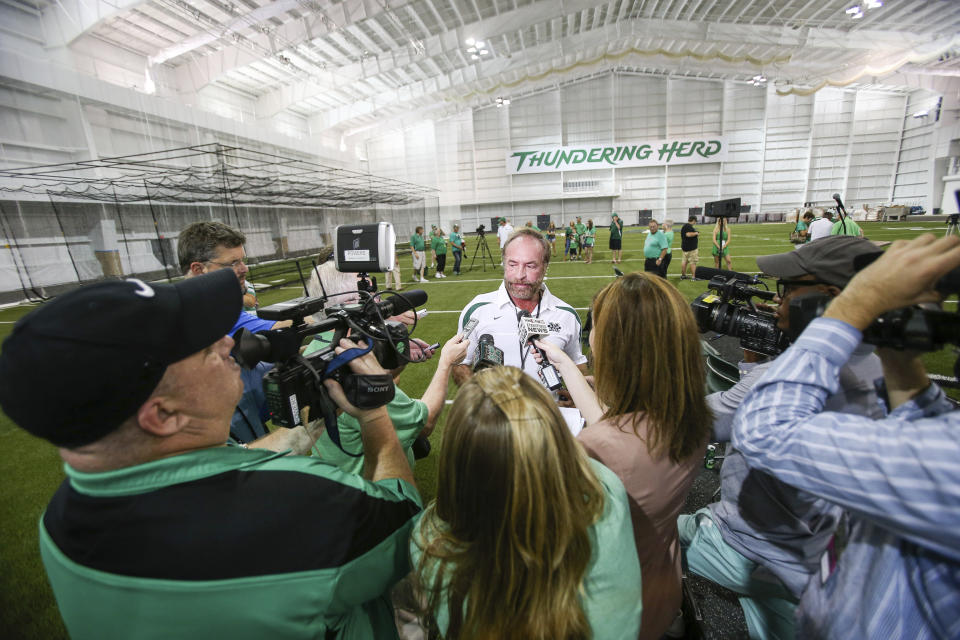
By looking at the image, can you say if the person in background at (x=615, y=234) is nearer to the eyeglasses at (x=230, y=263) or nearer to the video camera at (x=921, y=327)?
the eyeglasses at (x=230, y=263)

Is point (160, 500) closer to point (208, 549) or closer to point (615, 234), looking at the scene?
point (208, 549)

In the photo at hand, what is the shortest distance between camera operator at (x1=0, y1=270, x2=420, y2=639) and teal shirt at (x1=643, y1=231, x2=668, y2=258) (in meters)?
10.1

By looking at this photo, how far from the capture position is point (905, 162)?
94.4 feet

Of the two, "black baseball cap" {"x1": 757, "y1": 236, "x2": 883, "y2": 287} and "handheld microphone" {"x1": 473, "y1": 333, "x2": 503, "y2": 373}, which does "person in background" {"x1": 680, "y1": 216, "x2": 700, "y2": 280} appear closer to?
"black baseball cap" {"x1": 757, "y1": 236, "x2": 883, "y2": 287}

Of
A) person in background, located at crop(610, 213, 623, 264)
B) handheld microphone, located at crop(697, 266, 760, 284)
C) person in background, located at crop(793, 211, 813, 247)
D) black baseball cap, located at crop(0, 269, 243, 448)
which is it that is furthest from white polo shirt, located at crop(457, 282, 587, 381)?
person in background, located at crop(793, 211, 813, 247)

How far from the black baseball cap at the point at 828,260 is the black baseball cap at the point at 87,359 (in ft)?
6.40

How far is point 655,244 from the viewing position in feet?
31.8

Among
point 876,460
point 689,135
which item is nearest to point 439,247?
point 876,460

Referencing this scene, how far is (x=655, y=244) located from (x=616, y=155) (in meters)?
26.8

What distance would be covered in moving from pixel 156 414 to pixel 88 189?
16.8 m

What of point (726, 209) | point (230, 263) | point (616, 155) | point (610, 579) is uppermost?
point (616, 155)

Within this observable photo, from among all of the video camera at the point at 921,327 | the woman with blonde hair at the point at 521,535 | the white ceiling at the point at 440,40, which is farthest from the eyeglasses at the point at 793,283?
the white ceiling at the point at 440,40

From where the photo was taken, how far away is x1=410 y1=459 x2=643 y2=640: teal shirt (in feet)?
2.98

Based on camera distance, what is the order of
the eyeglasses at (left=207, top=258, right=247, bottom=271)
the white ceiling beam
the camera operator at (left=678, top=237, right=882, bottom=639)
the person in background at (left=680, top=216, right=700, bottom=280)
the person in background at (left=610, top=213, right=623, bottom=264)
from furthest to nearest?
the person in background at (left=610, top=213, right=623, bottom=264) → the white ceiling beam → the person in background at (left=680, top=216, right=700, bottom=280) → the eyeglasses at (left=207, top=258, right=247, bottom=271) → the camera operator at (left=678, top=237, right=882, bottom=639)
